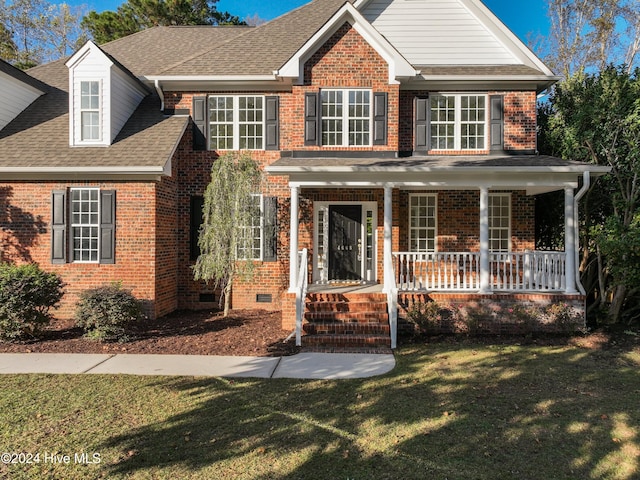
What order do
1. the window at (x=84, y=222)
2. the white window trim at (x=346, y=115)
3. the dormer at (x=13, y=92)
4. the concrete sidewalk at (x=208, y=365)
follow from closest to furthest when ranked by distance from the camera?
the concrete sidewalk at (x=208, y=365), the window at (x=84, y=222), the white window trim at (x=346, y=115), the dormer at (x=13, y=92)

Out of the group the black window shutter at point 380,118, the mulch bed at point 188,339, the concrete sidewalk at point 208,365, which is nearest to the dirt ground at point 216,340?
the mulch bed at point 188,339

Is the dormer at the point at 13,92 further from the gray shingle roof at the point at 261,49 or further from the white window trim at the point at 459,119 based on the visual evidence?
the white window trim at the point at 459,119

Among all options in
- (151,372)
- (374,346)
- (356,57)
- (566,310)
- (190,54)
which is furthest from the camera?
(190,54)

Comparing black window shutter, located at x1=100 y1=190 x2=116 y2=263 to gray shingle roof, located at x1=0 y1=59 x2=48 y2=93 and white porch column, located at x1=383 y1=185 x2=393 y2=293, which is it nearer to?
gray shingle roof, located at x1=0 y1=59 x2=48 y2=93

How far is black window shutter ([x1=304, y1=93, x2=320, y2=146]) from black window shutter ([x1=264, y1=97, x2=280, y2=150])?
955 mm

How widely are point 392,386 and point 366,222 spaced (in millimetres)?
6128

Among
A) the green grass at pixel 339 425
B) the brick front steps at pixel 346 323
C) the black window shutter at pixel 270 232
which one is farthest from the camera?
the black window shutter at pixel 270 232

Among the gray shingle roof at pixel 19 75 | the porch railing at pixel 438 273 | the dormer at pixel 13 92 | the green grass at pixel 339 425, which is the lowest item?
the green grass at pixel 339 425

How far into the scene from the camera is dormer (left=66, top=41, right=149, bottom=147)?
10562 mm

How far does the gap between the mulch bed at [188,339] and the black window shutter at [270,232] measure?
1.73 meters

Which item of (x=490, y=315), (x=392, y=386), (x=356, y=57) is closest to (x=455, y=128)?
(x=356, y=57)

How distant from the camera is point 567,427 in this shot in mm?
4664

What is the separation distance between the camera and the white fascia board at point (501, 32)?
11.4 metres

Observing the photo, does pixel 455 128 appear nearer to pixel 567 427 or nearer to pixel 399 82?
pixel 399 82
